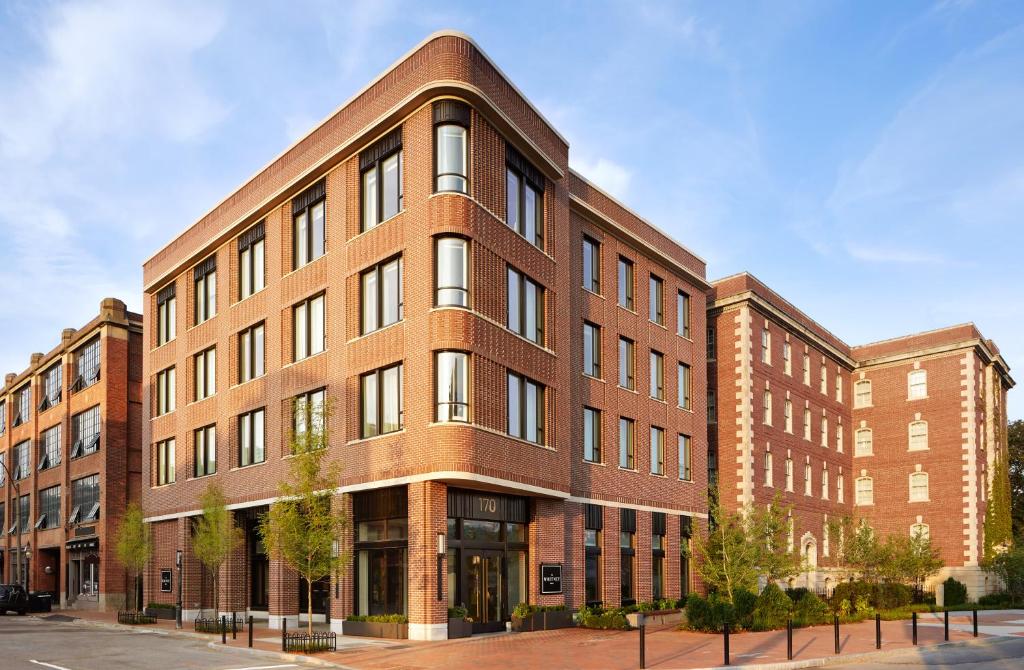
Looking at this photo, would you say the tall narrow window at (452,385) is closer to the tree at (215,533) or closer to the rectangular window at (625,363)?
the rectangular window at (625,363)

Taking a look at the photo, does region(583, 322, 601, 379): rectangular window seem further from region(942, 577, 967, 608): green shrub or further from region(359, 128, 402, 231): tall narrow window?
region(942, 577, 967, 608): green shrub

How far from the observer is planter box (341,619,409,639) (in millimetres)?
28000

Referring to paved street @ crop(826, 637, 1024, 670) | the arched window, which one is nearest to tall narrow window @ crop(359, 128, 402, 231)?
paved street @ crop(826, 637, 1024, 670)

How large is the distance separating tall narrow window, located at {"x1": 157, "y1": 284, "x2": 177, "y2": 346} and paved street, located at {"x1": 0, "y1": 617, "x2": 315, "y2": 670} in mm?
15434

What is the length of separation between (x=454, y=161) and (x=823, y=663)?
16637 millimetres

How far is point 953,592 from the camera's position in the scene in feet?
169

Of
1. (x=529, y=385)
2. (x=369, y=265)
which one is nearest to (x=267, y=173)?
(x=369, y=265)

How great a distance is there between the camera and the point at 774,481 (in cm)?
4916

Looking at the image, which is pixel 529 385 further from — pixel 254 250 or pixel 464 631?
pixel 254 250

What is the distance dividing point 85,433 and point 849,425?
44162 mm

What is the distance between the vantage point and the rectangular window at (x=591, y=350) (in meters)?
37.0

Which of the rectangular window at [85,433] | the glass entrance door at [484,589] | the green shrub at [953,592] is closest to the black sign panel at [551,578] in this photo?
the glass entrance door at [484,589]

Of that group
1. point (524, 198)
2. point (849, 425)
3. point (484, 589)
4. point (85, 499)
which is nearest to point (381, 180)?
point (524, 198)

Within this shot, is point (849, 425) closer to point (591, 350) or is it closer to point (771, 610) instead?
point (591, 350)
